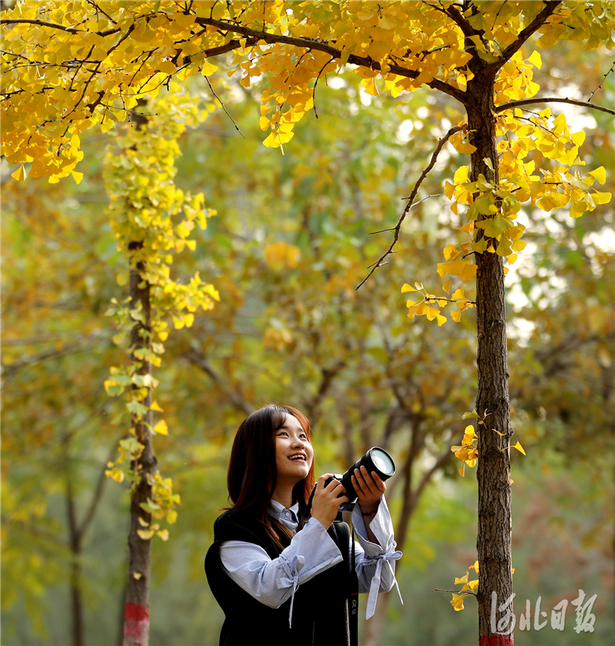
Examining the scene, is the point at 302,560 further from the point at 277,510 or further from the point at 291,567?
the point at 277,510

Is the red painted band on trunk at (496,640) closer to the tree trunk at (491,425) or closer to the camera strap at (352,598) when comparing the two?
the tree trunk at (491,425)

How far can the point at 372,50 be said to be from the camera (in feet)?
4.72

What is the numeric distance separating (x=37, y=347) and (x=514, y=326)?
4.10 m

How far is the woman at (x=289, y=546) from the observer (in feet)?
5.28

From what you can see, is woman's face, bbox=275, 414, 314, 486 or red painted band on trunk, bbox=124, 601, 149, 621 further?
red painted band on trunk, bbox=124, 601, 149, 621

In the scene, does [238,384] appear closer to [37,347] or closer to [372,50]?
[37,347]

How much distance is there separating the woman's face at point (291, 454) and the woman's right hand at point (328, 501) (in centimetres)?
19

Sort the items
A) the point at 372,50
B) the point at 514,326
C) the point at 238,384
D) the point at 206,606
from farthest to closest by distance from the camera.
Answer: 1. the point at 206,606
2. the point at 238,384
3. the point at 514,326
4. the point at 372,50

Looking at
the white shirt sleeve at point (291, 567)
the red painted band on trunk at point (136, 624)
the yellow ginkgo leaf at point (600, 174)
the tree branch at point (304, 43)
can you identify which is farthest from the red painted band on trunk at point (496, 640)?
the red painted band on trunk at point (136, 624)

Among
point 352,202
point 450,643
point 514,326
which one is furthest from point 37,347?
point 450,643

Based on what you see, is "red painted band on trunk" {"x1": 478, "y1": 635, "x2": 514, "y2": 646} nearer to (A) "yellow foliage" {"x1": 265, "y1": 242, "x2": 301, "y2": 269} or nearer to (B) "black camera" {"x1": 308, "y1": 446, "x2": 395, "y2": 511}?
(B) "black camera" {"x1": 308, "y1": 446, "x2": 395, "y2": 511}

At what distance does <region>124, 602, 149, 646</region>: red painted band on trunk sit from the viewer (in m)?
2.36

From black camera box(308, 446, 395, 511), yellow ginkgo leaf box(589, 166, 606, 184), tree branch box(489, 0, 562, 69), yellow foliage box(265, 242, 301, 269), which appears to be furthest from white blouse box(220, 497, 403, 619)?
yellow foliage box(265, 242, 301, 269)

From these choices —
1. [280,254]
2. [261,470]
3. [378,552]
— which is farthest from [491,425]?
[280,254]
